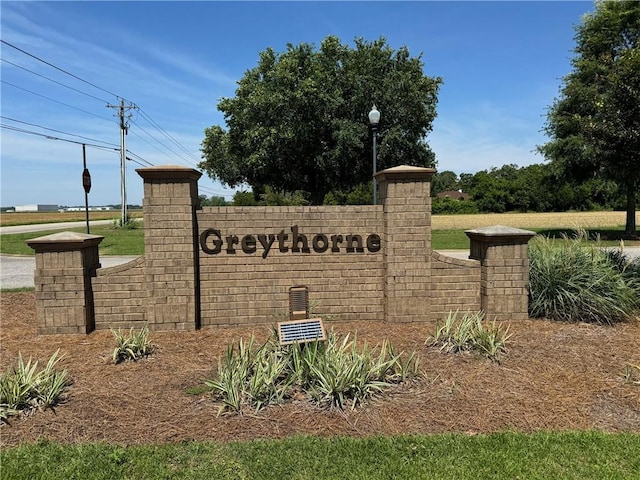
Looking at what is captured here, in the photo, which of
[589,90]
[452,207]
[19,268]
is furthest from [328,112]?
[452,207]

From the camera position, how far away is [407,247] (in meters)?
6.69

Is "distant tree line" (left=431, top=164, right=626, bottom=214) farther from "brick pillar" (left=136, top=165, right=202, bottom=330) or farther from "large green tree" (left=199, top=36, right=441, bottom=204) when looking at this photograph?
"brick pillar" (left=136, top=165, right=202, bottom=330)

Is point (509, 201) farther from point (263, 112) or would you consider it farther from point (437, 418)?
point (437, 418)

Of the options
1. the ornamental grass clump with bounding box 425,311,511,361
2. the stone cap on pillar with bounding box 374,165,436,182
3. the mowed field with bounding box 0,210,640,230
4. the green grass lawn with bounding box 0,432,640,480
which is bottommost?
the green grass lawn with bounding box 0,432,640,480

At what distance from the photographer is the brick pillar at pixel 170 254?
20.7 ft

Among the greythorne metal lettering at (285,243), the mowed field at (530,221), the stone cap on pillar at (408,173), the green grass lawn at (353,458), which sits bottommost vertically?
the green grass lawn at (353,458)

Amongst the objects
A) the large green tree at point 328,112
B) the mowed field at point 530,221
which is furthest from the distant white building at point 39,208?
the large green tree at point 328,112

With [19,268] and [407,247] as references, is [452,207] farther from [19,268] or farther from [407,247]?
[407,247]

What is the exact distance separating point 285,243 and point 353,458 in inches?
162

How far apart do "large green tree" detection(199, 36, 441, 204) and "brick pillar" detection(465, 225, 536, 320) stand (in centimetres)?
1626

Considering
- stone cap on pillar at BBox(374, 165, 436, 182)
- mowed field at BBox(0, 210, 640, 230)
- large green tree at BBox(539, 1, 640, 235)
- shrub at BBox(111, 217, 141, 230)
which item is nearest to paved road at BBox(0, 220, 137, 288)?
stone cap on pillar at BBox(374, 165, 436, 182)

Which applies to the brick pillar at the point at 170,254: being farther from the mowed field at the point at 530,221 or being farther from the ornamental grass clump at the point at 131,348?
the mowed field at the point at 530,221

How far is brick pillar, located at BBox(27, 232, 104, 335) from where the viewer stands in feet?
20.4

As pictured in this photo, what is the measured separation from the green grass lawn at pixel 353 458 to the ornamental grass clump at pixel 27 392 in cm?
61
